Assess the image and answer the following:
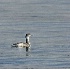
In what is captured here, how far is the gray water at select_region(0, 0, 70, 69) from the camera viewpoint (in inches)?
879

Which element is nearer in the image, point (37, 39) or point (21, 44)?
point (21, 44)

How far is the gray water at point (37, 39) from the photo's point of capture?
73.3 feet

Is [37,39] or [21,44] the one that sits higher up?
[37,39]

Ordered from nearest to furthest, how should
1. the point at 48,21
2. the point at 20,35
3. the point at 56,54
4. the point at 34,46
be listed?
the point at 56,54
the point at 34,46
the point at 20,35
the point at 48,21

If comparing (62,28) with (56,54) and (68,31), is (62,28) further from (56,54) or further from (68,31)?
(56,54)

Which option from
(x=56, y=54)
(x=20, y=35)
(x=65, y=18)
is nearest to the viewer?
(x=56, y=54)

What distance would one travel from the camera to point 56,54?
2427 centimetres

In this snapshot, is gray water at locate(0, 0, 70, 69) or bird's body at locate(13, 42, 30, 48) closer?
gray water at locate(0, 0, 70, 69)

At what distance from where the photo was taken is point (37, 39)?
28.8 metres

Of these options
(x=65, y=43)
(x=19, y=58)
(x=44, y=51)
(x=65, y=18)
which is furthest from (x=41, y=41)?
(x=65, y=18)

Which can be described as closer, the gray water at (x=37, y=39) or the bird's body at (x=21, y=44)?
the gray water at (x=37, y=39)

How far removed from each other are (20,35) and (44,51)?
5177 mm

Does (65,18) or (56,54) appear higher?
(65,18)

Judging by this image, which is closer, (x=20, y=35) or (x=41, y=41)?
(x=41, y=41)
